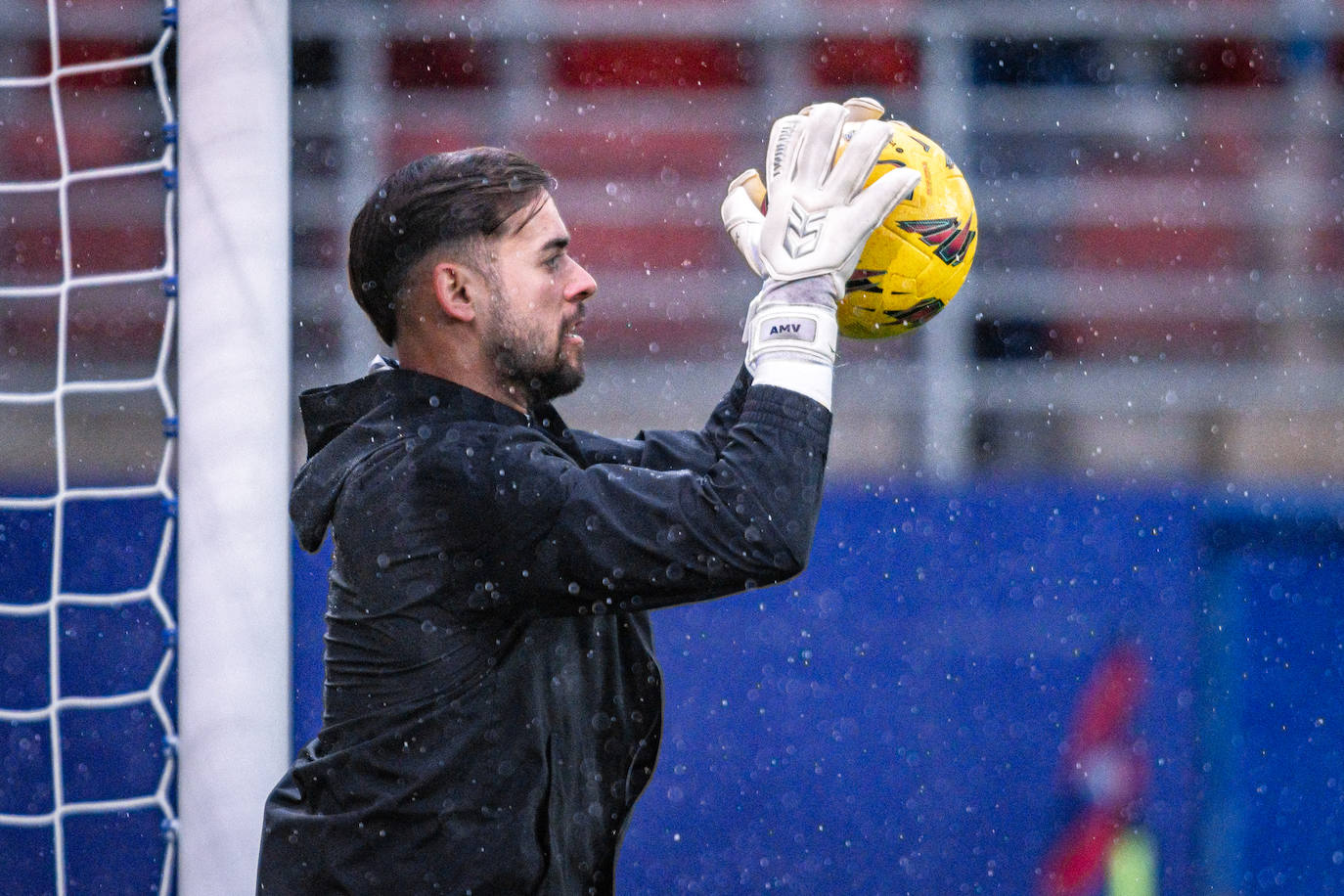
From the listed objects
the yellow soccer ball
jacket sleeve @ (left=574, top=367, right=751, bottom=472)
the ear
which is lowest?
jacket sleeve @ (left=574, top=367, right=751, bottom=472)

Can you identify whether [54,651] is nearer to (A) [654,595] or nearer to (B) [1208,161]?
(A) [654,595]

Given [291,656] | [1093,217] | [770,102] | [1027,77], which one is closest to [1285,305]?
[1093,217]

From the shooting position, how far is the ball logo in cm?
229

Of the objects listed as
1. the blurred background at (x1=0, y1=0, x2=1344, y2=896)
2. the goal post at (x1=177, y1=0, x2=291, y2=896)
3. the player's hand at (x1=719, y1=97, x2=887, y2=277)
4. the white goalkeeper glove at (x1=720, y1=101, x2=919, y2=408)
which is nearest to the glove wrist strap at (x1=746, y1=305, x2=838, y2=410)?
the white goalkeeper glove at (x1=720, y1=101, x2=919, y2=408)

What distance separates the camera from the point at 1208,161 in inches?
259

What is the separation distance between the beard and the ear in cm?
3

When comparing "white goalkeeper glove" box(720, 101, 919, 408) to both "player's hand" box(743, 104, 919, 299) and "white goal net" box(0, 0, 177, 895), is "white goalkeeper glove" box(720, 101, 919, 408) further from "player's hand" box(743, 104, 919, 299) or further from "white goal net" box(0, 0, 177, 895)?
"white goal net" box(0, 0, 177, 895)

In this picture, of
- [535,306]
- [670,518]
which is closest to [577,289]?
[535,306]

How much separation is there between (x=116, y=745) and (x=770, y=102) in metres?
3.16

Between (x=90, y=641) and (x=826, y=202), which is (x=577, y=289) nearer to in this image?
(x=826, y=202)

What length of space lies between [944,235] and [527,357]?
0.75 m

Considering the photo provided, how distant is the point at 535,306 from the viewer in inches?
81.1

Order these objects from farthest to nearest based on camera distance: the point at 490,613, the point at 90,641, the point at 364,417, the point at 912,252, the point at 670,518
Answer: the point at 90,641 < the point at 912,252 < the point at 364,417 < the point at 490,613 < the point at 670,518

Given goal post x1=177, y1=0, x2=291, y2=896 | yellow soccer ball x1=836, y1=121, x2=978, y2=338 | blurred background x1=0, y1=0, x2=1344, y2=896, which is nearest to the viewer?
yellow soccer ball x1=836, y1=121, x2=978, y2=338
